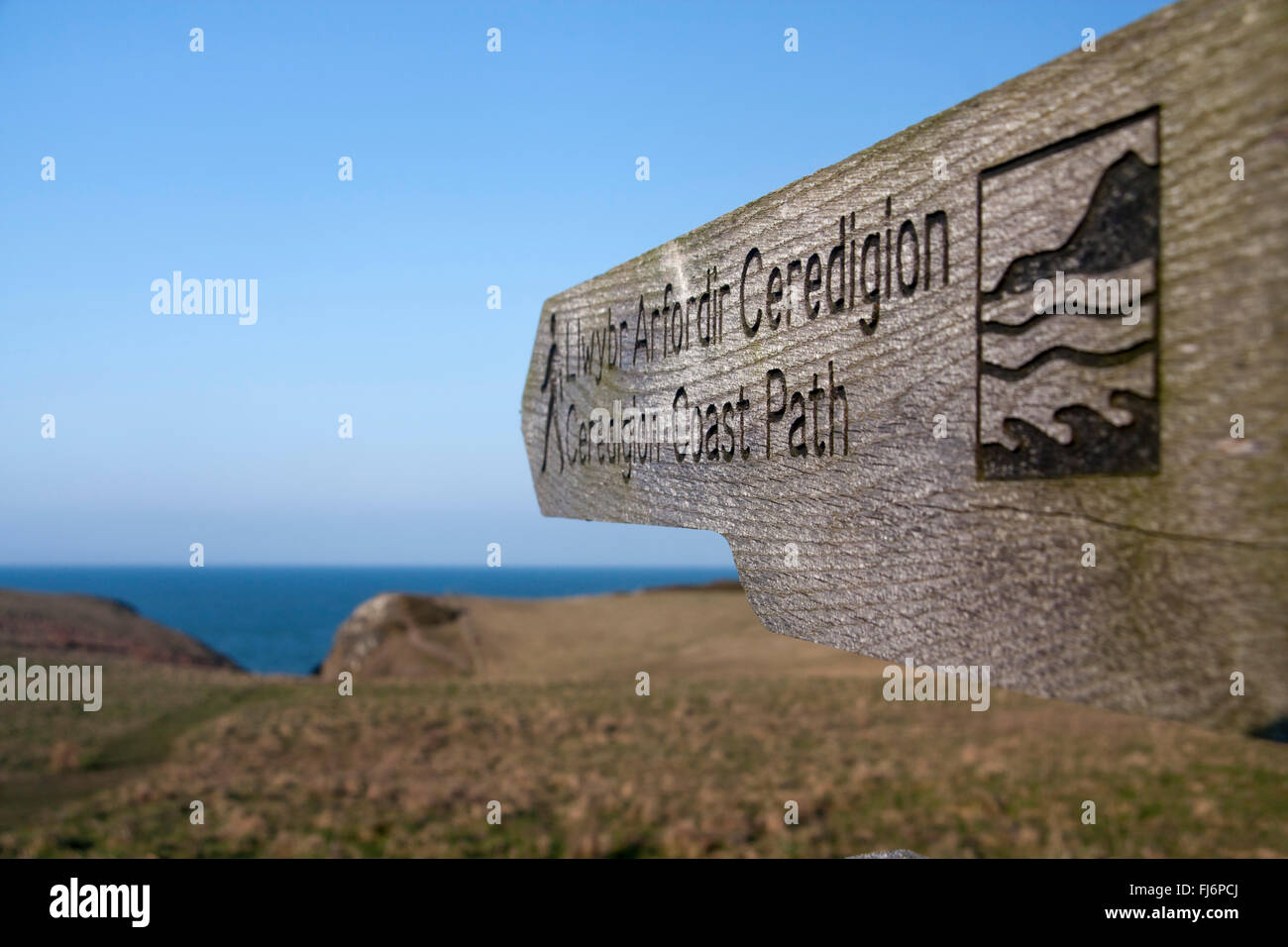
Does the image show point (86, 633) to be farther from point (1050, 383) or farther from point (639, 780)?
point (1050, 383)

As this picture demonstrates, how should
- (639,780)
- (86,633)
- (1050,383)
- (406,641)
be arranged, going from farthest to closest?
(86,633)
(406,641)
(639,780)
(1050,383)

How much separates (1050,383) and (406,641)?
23.6 meters

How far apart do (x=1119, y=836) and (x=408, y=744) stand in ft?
28.6

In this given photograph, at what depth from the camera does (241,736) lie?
13.2 metres

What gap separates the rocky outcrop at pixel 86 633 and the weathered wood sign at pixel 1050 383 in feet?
78.6

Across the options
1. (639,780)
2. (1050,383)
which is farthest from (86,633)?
(1050,383)

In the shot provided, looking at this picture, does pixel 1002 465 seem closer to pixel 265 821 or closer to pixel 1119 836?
pixel 1119 836

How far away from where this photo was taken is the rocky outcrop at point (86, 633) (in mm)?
23297

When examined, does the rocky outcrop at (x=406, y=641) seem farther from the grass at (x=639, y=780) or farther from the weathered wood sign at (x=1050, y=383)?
the weathered wood sign at (x=1050, y=383)

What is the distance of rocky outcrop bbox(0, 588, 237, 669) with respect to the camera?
76.4ft

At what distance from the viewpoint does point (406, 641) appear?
913 inches

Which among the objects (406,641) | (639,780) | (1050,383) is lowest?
(406,641)

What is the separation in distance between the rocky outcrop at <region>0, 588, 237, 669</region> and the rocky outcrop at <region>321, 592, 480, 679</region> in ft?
A: 19.7
